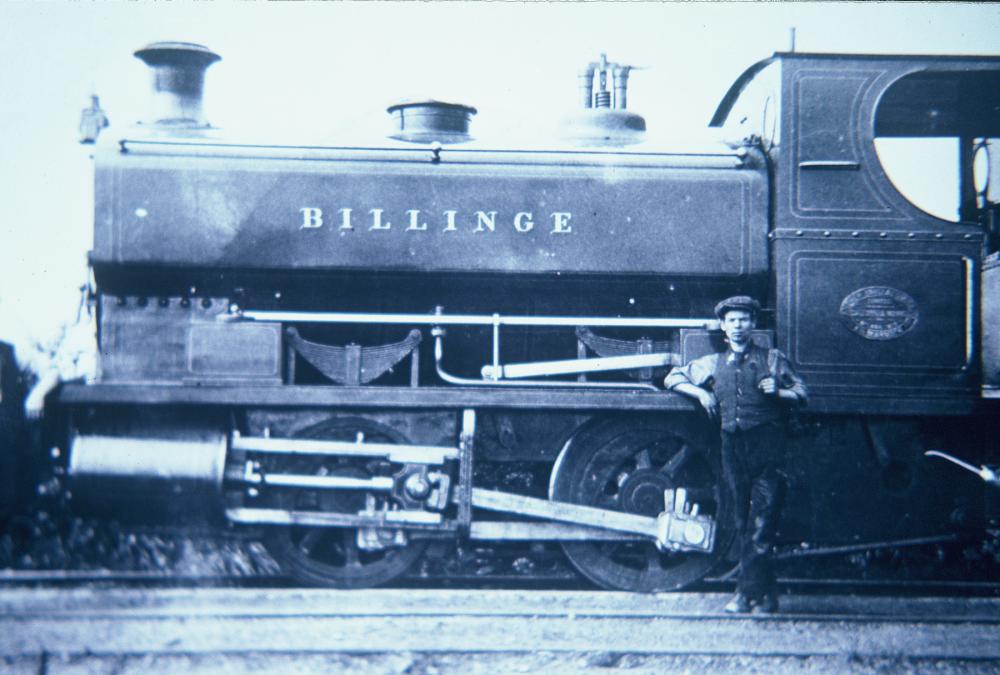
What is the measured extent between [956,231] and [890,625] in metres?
1.97

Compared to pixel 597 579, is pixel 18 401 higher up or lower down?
higher up

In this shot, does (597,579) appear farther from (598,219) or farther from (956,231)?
(956,231)

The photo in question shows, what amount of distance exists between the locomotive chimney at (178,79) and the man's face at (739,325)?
2898 mm

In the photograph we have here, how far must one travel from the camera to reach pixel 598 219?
17.9ft

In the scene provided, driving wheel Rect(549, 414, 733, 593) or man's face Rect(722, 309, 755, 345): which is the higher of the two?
man's face Rect(722, 309, 755, 345)

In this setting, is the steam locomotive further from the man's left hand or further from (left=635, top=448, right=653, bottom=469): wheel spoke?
the man's left hand

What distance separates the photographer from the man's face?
516 cm

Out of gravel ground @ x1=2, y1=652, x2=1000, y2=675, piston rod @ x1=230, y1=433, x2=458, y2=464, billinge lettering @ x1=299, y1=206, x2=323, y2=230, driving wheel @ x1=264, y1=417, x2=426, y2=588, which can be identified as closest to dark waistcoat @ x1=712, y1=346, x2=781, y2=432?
gravel ground @ x1=2, y1=652, x2=1000, y2=675

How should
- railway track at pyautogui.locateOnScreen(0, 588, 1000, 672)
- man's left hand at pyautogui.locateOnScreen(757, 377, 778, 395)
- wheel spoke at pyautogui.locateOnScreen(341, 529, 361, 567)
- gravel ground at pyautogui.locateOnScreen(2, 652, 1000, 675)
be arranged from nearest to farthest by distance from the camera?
gravel ground at pyautogui.locateOnScreen(2, 652, 1000, 675)
railway track at pyautogui.locateOnScreen(0, 588, 1000, 672)
man's left hand at pyautogui.locateOnScreen(757, 377, 778, 395)
wheel spoke at pyautogui.locateOnScreen(341, 529, 361, 567)

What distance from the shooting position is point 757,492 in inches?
206

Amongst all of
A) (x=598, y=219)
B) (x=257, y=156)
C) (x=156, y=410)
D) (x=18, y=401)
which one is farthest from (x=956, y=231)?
(x=18, y=401)

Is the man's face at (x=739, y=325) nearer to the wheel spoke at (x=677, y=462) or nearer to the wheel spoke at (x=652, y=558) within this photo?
the wheel spoke at (x=677, y=462)

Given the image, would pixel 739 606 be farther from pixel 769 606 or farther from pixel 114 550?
pixel 114 550

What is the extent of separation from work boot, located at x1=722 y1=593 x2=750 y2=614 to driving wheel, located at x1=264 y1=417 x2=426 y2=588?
1550mm
